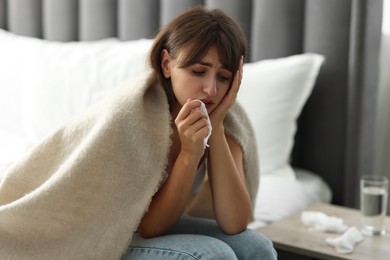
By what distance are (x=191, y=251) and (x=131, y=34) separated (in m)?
1.27

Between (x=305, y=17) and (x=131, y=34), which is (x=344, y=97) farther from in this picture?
(x=131, y=34)

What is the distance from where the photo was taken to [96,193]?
1.27 m

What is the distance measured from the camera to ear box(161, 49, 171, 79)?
4.43ft

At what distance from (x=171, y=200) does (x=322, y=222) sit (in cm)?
50

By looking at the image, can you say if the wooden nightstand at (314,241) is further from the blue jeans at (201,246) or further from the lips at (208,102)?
the lips at (208,102)

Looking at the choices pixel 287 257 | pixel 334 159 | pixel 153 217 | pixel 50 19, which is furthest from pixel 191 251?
pixel 50 19

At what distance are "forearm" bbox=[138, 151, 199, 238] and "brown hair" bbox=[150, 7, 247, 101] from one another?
0.65 feet

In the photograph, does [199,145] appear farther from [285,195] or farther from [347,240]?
[285,195]

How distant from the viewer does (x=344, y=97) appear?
193cm

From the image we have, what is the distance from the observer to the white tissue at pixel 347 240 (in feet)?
4.95

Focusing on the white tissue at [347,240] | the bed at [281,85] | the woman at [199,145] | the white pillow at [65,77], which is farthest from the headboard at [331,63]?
the woman at [199,145]

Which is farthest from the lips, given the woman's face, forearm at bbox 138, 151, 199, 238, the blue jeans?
the blue jeans

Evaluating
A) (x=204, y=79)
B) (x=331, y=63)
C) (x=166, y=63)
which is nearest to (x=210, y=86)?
(x=204, y=79)

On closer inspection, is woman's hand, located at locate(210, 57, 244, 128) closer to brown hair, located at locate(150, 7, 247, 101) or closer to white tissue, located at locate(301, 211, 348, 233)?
brown hair, located at locate(150, 7, 247, 101)
